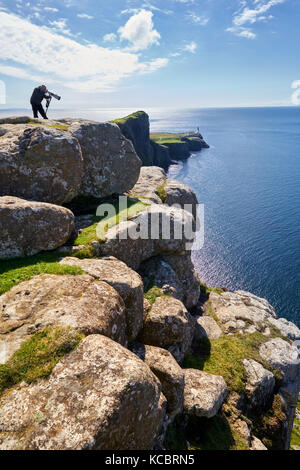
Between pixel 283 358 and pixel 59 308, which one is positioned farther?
pixel 283 358

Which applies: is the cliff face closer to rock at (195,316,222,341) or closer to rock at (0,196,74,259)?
rock at (195,316,222,341)

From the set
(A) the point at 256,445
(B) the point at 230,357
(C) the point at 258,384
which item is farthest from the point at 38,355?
(C) the point at 258,384

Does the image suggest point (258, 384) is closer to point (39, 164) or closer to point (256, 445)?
point (256, 445)

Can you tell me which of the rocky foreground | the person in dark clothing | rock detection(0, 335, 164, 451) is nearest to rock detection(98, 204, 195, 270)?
the rocky foreground

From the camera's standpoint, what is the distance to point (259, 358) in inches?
757

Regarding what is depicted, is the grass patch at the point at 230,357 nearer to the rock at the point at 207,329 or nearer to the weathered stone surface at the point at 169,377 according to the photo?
the rock at the point at 207,329

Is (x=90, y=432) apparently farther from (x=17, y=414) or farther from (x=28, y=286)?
(x=28, y=286)

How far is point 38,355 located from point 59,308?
2.07 metres

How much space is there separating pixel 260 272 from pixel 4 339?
56944 millimetres

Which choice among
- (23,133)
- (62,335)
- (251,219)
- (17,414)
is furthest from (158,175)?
(251,219)

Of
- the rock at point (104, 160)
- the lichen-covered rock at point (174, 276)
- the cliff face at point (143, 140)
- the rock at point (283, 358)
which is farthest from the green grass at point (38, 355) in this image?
the cliff face at point (143, 140)

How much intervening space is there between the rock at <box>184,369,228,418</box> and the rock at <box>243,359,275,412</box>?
113 inches

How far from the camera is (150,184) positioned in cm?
3005

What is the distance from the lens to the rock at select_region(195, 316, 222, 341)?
2089 cm
